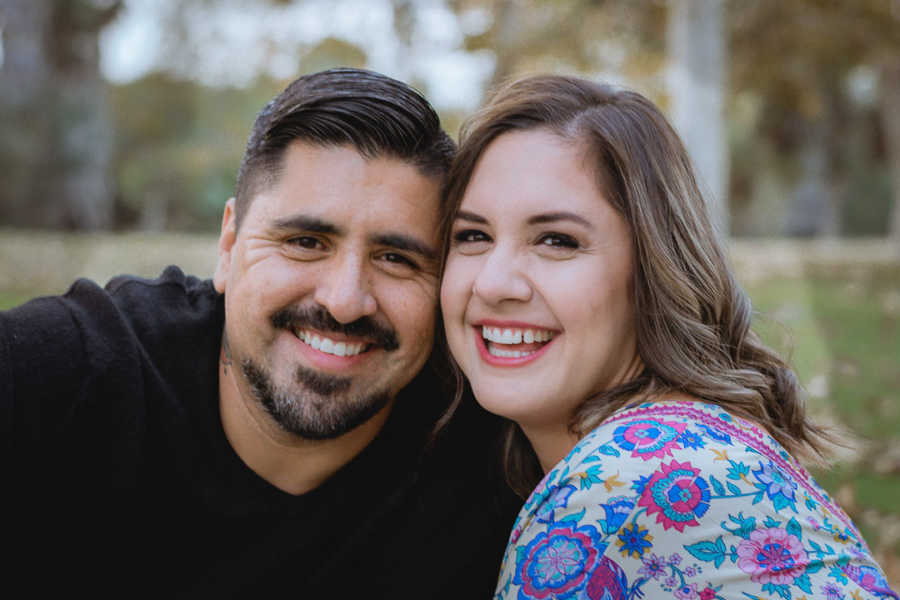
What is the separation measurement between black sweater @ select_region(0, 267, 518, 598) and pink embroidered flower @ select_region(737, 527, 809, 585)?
3.62 feet

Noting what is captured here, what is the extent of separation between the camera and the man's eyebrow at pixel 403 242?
2.67 meters

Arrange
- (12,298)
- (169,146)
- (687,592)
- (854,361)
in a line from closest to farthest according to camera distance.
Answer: (687,592) → (854,361) → (12,298) → (169,146)

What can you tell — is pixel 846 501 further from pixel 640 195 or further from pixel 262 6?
pixel 262 6

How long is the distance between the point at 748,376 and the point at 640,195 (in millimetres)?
647

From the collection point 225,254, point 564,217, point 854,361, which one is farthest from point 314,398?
point 854,361

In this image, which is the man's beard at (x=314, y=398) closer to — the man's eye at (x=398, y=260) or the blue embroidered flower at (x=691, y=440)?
the man's eye at (x=398, y=260)

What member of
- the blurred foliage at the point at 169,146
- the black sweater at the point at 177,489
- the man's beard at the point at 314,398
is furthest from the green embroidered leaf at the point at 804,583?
the blurred foliage at the point at 169,146

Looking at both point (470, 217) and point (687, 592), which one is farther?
point (470, 217)

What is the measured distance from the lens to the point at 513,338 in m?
2.42

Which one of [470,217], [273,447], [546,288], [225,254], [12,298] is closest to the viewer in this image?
[546,288]

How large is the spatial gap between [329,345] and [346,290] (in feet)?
0.63

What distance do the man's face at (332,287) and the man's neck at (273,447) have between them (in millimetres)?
63

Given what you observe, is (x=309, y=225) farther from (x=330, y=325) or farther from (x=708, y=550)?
(x=708, y=550)

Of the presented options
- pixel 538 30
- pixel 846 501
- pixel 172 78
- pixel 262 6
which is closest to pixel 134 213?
pixel 172 78
